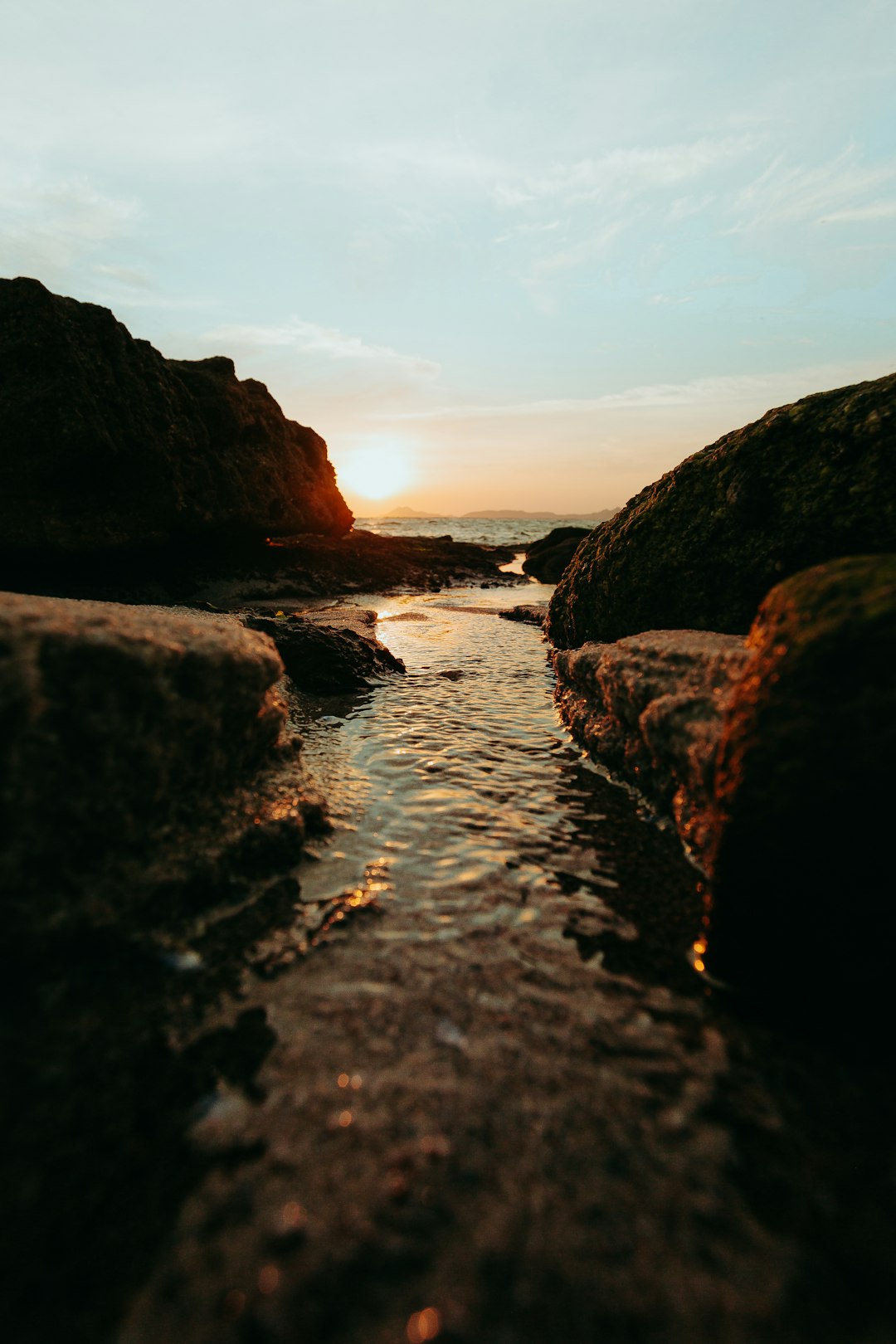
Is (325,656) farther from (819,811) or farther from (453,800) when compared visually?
(819,811)

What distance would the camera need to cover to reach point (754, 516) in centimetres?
559

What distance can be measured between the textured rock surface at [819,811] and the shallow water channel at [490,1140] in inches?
14.8

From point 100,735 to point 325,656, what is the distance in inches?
193

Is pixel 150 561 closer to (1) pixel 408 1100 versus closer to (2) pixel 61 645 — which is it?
(2) pixel 61 645

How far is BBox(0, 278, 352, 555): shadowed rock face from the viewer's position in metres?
8.73

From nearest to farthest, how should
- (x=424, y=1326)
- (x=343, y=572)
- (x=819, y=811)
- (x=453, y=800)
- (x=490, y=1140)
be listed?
(x=424, y=1326)
(x=490, y=1140)
(x=819, y=811)
(x=453, y=800)
(x=343, y=572)

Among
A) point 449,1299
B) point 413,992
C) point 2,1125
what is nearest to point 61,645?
point 2,1125

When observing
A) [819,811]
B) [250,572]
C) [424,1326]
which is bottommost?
[424,1326]

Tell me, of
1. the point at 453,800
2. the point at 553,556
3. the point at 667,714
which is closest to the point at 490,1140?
the point at 453,800

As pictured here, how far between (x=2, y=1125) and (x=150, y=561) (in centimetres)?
1245

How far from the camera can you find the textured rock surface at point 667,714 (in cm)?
346

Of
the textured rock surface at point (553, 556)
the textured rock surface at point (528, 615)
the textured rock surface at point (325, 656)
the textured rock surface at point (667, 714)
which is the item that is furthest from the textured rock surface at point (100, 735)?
the textured rock surface at point (553, 556)

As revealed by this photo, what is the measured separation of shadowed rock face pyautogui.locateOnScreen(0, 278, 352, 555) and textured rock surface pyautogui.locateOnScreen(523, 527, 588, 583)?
13294mm

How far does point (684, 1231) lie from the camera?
1.58 m
